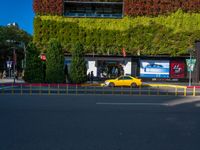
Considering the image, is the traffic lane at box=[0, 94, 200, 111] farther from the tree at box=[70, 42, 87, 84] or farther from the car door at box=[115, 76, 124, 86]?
the tree at box=[70, 42, 87, 84]

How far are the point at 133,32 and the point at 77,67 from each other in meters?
14.9

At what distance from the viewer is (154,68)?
125 ft

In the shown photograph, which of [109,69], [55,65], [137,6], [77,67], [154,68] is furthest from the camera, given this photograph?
[137,6]

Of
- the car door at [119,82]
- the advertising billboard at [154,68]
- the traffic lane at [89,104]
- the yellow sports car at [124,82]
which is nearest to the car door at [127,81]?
the yellow sports car at [124,82]

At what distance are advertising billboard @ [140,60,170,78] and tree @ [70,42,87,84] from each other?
1354cm

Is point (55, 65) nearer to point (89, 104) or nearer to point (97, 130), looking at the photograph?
point (89, 104)

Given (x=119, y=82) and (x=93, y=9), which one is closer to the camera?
(x=119, y=82)

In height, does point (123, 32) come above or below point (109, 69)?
above

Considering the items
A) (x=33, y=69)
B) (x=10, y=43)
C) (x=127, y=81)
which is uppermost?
(x=10, y=43)

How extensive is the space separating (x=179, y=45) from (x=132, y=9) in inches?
350

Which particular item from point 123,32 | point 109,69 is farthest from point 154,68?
Answer: point 123,32

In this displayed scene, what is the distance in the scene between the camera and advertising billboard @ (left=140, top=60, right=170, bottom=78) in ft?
125

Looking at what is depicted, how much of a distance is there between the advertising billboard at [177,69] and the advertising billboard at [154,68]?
2.28 feet

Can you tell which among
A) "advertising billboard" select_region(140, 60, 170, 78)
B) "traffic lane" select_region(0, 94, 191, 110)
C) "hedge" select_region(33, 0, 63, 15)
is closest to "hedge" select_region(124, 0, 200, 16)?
"advertising billboard" select_region(140, 60, 170, 78)
